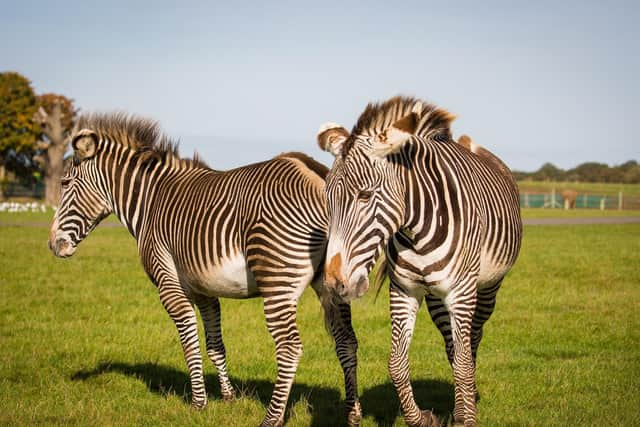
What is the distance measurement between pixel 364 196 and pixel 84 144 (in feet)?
14.1

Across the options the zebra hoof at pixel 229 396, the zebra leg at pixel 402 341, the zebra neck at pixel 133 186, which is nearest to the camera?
the zebra leg at pixel 402 341

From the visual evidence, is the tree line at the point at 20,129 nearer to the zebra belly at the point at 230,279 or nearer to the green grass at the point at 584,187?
the green grass at the point at 584,187

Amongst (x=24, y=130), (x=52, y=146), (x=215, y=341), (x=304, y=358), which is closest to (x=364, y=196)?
(x=215, y=341)

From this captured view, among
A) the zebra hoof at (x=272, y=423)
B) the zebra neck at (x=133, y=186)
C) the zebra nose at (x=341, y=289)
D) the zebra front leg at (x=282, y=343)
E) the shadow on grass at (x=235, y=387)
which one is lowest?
the shadow on grass at (x=235, y=387)

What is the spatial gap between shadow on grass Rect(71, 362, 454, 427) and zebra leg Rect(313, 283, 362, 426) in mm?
363

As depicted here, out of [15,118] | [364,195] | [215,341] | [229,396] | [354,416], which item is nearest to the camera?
[364,195]

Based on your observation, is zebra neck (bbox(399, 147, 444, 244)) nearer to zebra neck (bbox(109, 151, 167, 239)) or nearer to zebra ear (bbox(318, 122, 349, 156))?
zebra ear (bbox(318, 122, 349, 156))

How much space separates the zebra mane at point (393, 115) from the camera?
206 inches

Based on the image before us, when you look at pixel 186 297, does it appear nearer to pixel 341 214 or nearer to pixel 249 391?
Result: pixel 249 391

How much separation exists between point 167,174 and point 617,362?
646 cm

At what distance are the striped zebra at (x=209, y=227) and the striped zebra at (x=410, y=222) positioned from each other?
0.87m

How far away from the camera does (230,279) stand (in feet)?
22.2

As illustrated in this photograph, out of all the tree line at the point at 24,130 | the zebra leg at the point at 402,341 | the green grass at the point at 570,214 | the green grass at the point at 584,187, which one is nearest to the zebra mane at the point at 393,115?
the zebra leg at the point at 402,341

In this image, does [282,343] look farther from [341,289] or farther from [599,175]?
[599,175]
